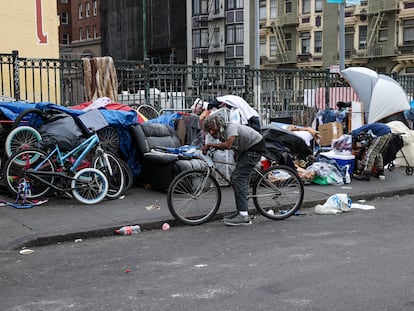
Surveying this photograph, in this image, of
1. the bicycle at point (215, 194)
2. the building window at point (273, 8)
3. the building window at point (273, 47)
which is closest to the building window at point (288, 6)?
the building window at point (273, 8)

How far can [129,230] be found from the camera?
7340 mm

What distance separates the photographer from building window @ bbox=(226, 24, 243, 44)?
52891 millimetres

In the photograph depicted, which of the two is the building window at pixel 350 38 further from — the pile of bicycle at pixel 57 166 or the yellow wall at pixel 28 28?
the pile of bicycle at pixel 57 166

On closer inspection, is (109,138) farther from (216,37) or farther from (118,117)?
(216,37)

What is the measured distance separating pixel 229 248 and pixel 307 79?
966 cm

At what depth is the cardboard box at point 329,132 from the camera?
1331 centimetres

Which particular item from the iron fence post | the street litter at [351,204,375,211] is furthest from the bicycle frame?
the street litter at [351,204,375,211]

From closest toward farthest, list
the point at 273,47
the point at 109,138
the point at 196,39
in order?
the point at 109,138
the point at 273,47
the point at 196,39

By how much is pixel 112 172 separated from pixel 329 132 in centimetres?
644

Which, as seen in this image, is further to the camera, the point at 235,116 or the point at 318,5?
the point at 318,5

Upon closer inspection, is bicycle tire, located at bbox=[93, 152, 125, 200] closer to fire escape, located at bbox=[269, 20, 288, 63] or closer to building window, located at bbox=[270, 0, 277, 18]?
fire escape, located at bbox=[269, 20, 288, 63]

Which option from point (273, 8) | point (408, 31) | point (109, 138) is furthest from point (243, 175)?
point (273, 8)

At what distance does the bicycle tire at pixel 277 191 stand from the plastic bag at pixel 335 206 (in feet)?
1.95

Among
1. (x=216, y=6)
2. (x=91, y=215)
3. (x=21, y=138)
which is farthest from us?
(x=216, y=6)
